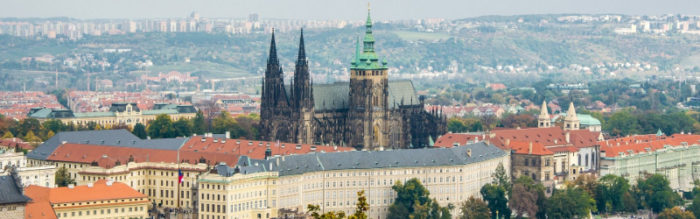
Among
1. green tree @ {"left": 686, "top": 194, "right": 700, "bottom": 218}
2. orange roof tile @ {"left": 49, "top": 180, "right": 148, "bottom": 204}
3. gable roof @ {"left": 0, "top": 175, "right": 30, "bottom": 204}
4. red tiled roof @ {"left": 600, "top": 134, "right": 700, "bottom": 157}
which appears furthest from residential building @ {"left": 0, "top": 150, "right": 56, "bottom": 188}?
red tiled roof @ {"left": 600, "top": 134, "right": 700, "bottom": 157}

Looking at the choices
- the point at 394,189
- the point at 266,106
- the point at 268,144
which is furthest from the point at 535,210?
the point at 266,106

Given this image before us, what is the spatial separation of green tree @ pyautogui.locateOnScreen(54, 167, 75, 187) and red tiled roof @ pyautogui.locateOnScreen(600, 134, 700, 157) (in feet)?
180

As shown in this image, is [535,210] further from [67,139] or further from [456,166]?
[67,139]

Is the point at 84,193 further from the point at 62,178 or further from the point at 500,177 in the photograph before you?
the point at 500,177

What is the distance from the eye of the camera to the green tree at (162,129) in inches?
6480

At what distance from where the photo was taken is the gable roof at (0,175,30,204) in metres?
99.4

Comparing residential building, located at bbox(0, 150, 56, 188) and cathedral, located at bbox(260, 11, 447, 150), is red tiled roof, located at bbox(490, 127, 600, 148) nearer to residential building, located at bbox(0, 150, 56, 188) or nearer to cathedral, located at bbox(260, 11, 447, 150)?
cathedral, located at bbox(260, 11, 447, 150)

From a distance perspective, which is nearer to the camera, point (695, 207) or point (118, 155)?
point (118, 155)

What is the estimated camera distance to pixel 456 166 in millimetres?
132375

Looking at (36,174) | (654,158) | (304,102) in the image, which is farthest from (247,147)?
(654,158)

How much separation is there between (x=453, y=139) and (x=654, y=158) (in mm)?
22526

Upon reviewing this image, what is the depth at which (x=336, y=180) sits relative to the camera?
128m

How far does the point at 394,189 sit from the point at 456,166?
274 inches

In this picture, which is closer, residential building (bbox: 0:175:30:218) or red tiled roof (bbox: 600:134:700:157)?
residential building (bbox: 0:175:30:218)
